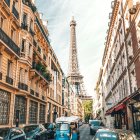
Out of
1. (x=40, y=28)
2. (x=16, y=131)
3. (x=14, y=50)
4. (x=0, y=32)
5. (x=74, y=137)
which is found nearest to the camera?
(x=16, y=131)

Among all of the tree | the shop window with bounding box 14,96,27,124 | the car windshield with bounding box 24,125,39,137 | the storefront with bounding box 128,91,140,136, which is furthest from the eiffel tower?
the car windshield with bounding box 24,125,39,137

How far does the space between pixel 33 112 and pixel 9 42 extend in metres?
13.4

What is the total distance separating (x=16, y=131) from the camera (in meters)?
14.5

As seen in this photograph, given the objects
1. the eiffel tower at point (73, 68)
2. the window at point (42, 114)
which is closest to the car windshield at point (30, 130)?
the window at point (42, 114)

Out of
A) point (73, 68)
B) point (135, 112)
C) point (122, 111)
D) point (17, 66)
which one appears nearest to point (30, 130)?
point (17, 66)

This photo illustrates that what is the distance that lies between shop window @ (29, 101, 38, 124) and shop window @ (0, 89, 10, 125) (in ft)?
26.7

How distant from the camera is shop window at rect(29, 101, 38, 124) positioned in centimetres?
3231

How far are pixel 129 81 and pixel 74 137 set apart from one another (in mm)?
8609

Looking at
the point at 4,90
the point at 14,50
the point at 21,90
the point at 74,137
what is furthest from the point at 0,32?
the point at 74,137

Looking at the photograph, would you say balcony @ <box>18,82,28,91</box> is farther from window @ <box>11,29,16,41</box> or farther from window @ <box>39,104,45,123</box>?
window @ <box>39,104,45,123</box>

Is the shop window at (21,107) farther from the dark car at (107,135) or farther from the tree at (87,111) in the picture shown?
the tree at (87,111)

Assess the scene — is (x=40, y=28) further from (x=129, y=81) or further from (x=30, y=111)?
(x=129, y=81)

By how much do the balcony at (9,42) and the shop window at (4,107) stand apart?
475cm

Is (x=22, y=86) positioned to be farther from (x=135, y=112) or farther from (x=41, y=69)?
(x=135, y=112)
